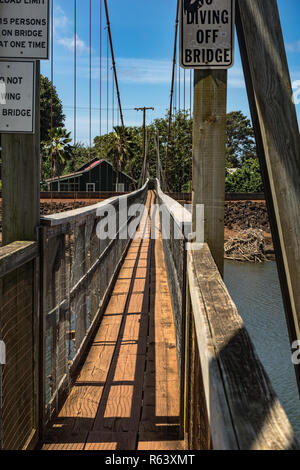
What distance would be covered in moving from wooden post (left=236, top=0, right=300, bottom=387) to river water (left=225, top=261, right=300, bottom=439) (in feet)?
19.3

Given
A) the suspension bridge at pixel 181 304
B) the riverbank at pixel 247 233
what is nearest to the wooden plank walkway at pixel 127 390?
the suspension bridge at pixel 181 304

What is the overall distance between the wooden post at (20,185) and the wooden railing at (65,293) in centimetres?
9

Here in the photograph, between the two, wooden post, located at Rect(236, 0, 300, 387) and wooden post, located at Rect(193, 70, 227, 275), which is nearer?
wooden post, located at Rect(236, 0, 300, 387)

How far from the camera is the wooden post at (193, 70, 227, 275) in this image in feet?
6.46

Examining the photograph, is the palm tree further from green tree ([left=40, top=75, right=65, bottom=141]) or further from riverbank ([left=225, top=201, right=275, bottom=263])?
riverbank ([left=225, top=201, right=275, bottom=263])

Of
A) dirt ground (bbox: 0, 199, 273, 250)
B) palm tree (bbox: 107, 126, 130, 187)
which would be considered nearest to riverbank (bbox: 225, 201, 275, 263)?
dirt ground (bbox: 0, 199, 273, 250)

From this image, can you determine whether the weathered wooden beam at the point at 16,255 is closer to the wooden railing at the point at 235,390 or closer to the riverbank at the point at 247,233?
the wooden railing at the point at 235,390

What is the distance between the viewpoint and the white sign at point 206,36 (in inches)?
76.7

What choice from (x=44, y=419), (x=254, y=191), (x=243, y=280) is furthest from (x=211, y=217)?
(x=254, y=191)

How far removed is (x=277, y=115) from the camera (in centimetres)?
166

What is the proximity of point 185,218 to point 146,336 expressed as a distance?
4.84ft

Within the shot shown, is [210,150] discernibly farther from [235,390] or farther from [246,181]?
[246,181]

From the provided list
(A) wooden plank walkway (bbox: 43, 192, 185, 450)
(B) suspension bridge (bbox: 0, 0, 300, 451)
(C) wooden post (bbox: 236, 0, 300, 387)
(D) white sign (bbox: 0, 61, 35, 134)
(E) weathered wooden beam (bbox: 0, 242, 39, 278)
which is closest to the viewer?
(B) suspension bridge (bbox: 0, 0, 300, 451)

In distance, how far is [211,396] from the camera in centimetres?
79
